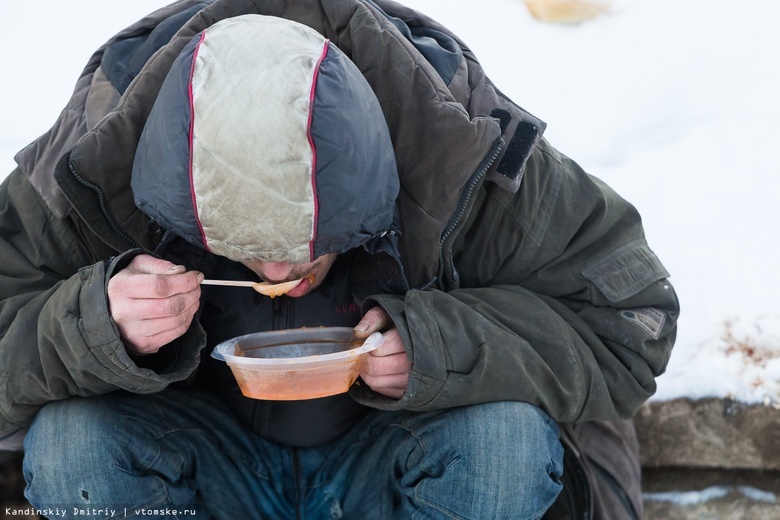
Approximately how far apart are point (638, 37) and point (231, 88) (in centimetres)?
237

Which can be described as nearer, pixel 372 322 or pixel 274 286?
pixel 274 286

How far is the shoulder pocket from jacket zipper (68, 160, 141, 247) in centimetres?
90

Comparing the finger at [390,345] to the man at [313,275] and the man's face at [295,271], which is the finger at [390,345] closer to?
the man at [313,275]

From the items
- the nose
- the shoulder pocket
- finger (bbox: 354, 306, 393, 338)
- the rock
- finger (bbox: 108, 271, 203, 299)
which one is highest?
the shoulder pocket

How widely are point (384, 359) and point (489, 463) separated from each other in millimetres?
280

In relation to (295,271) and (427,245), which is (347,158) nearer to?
(295,271)

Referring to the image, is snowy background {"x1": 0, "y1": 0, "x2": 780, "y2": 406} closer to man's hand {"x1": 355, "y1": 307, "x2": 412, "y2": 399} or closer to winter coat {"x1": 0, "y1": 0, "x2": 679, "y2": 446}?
winter coat {"x1": 0, "y1": 0, "x2": 679, "y2": 446}

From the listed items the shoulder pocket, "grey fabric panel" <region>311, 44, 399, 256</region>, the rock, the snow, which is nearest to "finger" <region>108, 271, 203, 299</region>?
"grey fabric panel" <region>311, 44, 399, 256</region>

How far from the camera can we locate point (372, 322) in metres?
1.56

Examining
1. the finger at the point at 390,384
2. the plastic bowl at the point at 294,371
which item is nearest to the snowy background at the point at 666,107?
the finger at the point at 390,384

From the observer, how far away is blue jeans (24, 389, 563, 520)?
5.11 ft

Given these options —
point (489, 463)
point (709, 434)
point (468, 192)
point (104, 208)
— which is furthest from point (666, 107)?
point (104, 208)

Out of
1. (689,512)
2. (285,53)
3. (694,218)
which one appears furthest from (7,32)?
(689,512)

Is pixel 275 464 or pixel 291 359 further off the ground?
pixel 291 359
